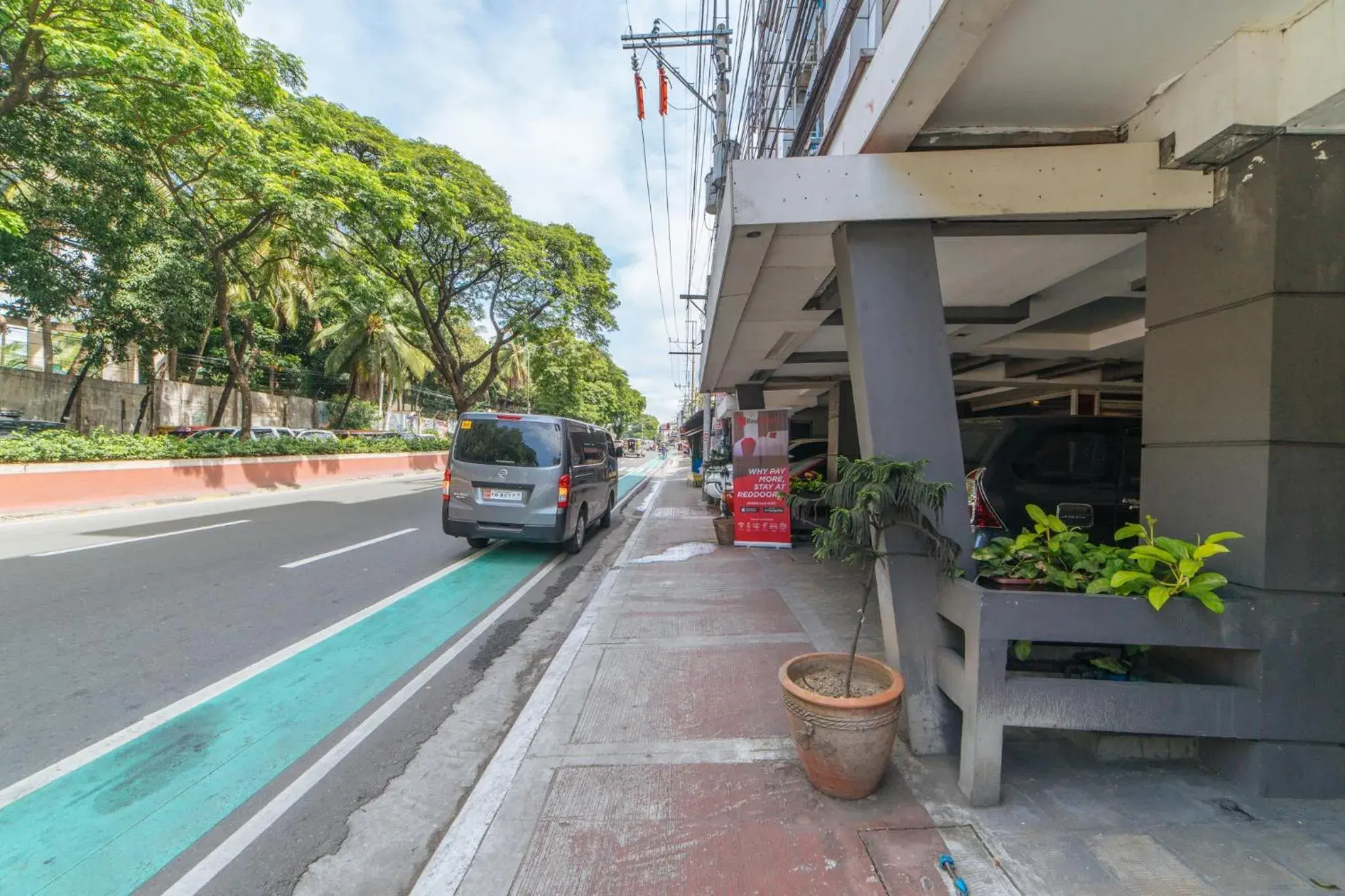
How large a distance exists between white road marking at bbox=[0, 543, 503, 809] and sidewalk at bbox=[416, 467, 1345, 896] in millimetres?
2089

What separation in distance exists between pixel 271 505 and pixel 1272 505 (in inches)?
599

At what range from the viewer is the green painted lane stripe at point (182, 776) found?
7.68 ft

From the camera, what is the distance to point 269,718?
138 inches

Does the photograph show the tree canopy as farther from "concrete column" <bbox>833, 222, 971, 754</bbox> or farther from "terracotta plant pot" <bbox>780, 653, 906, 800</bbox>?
"terracotta plant pot" <bbox>780, 653, 906, 800</bbox>

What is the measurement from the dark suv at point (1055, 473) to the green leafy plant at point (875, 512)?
1678 mm

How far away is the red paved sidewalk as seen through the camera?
221 centimetres

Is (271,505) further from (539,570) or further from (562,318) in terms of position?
(562,318)

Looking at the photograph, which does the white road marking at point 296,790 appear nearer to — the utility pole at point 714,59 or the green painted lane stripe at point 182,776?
the green painted lane stripe at point 182,776

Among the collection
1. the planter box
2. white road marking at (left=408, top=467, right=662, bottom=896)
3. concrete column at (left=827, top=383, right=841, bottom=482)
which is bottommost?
white road marking at (left=408, top=467, right=662, bottom=896)

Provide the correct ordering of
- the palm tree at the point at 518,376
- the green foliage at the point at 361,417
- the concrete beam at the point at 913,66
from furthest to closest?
the palm tree at the point at 518,376
the green foliage at the point at 361,417
the concrete beam at the point at 913,66

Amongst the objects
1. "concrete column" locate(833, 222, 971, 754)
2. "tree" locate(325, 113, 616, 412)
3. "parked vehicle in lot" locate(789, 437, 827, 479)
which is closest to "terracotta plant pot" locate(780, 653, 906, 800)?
"concrete column" locate(833, 222, 971, 754)

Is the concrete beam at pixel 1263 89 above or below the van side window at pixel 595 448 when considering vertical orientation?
above

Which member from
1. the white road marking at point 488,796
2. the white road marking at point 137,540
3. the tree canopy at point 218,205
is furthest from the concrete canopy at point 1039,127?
the tree canopy at point 218,205

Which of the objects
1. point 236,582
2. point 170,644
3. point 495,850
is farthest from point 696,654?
point 236,582
